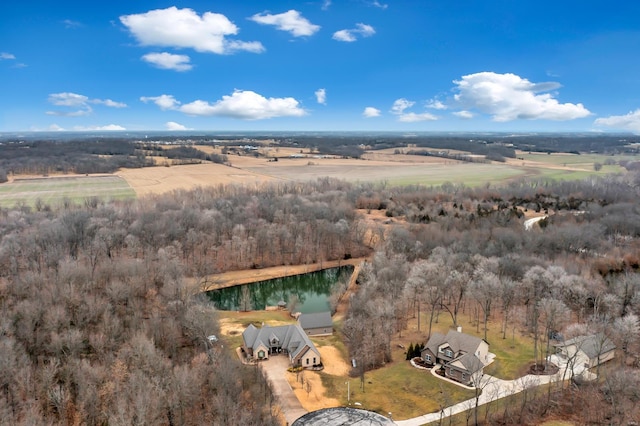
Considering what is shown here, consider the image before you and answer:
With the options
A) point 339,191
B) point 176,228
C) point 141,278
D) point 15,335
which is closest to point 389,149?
point 339,191

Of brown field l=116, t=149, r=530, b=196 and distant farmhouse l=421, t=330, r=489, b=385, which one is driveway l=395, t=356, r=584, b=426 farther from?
brown field l=116, t=149, r=530, b=196

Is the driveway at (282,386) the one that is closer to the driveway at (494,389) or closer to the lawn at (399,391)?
the lawn at (399,391)

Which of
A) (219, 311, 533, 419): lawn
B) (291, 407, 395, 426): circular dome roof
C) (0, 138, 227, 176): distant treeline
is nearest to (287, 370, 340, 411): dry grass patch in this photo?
(219, 311, 533, 419): lawn

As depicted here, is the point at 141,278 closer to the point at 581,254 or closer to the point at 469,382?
the point at 469,382

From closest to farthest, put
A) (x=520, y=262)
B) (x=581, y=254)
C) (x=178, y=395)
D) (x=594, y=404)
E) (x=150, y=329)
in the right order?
(x=178, y=395), (x=594, y=404), (x=150, y=329), (x=520, y=262), (x=581, y=254)

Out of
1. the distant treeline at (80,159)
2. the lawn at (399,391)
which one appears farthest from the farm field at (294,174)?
the lawn at (399,391)

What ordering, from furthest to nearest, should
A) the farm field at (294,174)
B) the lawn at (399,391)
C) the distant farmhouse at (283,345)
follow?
the farm field at (294,174)
the distant farmhouse at (283,345)
the lawn at (399,391)

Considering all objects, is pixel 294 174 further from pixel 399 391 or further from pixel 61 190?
pixel 399 391

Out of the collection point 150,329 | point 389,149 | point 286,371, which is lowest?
point 286,371
